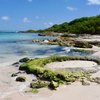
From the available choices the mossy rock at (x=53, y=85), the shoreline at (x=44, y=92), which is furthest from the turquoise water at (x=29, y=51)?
the mossy rock at (x=53, y=85)

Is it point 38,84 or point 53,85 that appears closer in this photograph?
point 53,85

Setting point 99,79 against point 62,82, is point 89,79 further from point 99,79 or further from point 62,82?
point 62,82

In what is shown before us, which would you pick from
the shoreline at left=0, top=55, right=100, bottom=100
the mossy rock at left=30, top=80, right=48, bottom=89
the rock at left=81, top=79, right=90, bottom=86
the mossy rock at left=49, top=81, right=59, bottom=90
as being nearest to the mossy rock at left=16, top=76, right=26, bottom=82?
the shoreline at left=0, top=55, right=100, bottom=100

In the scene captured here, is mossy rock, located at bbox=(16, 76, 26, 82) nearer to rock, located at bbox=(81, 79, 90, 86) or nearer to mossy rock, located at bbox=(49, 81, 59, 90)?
mossy rock, located at bbox=(49, 81, 59, 90)

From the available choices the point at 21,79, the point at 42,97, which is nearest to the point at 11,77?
the point at 21,79

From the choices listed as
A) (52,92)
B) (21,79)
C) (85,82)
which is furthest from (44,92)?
(21,79)

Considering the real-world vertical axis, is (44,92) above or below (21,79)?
below

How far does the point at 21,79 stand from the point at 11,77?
1.38 metres

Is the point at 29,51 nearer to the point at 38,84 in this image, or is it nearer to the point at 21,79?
the point at 21,79

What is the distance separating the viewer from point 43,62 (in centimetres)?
2250

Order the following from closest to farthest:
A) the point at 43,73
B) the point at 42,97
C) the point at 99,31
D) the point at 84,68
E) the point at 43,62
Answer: the point at 42,97
the point at 43,73
the point at 84,68
the point at 43,62
the point at 99,31

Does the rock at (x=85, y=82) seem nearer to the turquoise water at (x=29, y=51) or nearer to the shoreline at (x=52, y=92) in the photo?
the shoreline at (x=52, y=92)

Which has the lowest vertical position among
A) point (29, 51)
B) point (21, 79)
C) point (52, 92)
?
point (29, 51)

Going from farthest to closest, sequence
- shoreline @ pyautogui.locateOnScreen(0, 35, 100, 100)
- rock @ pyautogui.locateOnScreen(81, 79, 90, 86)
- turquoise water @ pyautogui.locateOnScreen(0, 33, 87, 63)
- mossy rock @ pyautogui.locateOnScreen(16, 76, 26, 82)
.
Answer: turquoise water @ pyautogui.locateOnScreen(0, 33, 87, 63), mossy rock @ pyautogui.locateOnScreen(16, 76, 26, 82), rock @ pyautogui.locateOnScreen(81, 79, 90, 86), shoreline @ pyautogui.locateOnScreen(0, 35, 100, 100)
